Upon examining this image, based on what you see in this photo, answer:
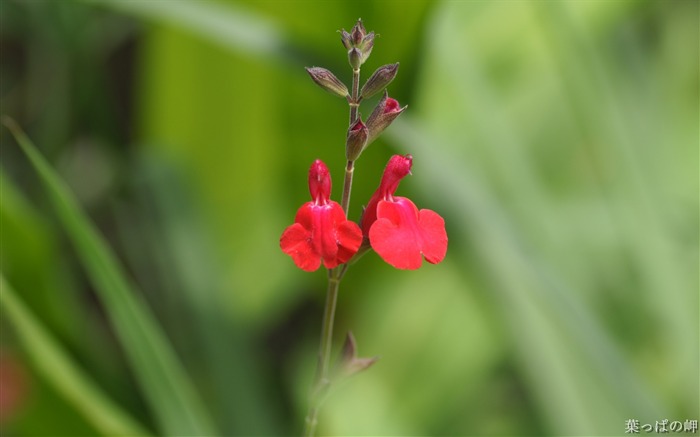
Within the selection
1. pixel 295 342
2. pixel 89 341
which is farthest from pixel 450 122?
pixel 89 341

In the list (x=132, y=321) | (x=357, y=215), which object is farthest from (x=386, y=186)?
(x=357, y=215)

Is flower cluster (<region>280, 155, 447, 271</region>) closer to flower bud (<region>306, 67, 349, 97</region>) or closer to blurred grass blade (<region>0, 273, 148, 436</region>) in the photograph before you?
flower bud (<region>306, 67, 349, 97</region>)

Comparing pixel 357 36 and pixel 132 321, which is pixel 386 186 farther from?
pixel 132 321

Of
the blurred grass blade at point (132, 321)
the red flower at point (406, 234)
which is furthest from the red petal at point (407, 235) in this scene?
the blurred grass blade at point (132, 321)

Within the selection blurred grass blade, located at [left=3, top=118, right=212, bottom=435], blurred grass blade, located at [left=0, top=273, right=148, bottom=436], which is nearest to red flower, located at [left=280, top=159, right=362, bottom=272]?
blurred grass blade, located at [left=3, top=118, right=212, bottom=435]

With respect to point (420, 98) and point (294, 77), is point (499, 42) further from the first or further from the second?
point (294, 77)

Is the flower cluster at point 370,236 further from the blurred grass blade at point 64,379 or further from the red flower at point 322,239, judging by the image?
the blurred grass blade at point 64,379
